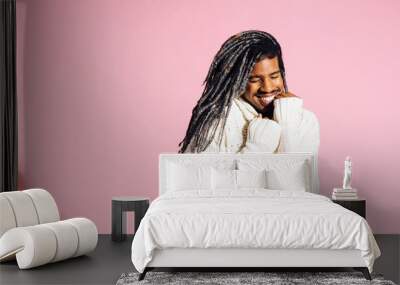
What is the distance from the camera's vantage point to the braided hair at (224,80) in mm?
7121

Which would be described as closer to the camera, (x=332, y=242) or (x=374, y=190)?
(x=332, y=242)

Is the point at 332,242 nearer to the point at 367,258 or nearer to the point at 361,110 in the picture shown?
the point at 367,258

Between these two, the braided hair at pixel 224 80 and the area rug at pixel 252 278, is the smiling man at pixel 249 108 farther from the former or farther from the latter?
the area rug at pixel 252 278

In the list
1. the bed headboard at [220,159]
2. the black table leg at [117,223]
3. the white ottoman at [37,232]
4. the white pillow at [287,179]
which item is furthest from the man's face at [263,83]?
the white ottoman at [37,232]

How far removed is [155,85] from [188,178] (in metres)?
1.20

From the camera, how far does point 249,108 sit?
23.4ft

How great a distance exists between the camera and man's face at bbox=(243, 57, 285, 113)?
282 inches

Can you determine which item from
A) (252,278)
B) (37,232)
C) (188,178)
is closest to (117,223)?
(188,178)

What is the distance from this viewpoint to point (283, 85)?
7.15 meters

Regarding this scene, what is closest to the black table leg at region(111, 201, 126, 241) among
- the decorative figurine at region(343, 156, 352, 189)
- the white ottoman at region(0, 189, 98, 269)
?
the white ottoman at region(0, 189, 98, 269)

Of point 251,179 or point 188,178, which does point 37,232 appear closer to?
point 188,178

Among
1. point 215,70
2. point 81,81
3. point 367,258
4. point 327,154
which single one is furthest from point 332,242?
point 81,81

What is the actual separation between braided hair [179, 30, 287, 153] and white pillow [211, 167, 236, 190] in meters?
0.67

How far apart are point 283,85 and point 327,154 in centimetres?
89
